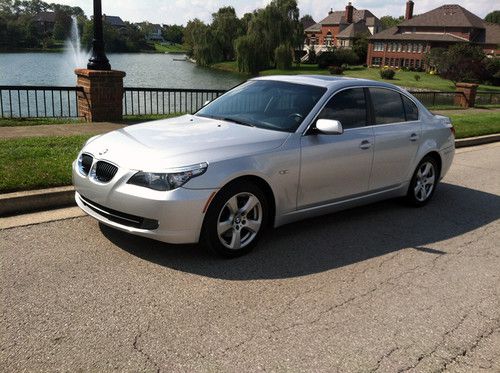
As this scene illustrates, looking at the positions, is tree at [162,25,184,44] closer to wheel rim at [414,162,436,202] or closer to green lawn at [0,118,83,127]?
green lawn at [0,118,83,127]

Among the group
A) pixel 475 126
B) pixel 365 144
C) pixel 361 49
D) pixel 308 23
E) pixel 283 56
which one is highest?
pixel 308 23

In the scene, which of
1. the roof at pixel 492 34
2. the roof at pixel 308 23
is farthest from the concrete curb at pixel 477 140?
the roof at pixel 308 23

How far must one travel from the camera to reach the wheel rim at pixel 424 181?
678cm

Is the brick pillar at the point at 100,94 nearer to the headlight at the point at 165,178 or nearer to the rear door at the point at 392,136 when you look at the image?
the rear door at the point at 392,136

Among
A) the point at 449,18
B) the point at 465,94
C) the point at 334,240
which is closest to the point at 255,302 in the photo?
the point at 334,240

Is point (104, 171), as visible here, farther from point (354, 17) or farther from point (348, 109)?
point (354, 17)

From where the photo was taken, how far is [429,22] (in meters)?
94.8

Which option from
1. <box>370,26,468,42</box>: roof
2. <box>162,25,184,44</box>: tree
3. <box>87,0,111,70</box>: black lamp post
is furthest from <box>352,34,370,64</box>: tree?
<box>87,0,111,70</box>: black lamp post

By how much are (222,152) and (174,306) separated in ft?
4.64

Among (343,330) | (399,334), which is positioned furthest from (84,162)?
(399,334)

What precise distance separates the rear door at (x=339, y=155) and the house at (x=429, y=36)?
89.5m

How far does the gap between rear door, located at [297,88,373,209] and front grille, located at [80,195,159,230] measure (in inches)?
60.2

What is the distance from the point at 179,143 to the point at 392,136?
2.71 m

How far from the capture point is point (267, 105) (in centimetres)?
569
